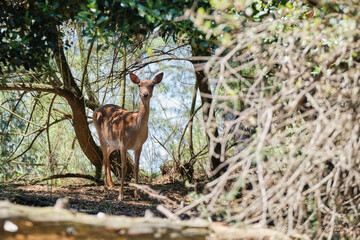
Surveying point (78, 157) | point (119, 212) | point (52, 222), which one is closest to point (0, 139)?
point (78, 157)

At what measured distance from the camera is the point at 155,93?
795 centimetres

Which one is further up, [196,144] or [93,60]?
[93,60]

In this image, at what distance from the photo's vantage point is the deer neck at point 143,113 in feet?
19.7

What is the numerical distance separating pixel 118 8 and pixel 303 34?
1638 mm

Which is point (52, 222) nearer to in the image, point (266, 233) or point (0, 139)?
point (266, 233)

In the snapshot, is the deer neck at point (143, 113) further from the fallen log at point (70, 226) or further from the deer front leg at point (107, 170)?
the fallen log at point (70, 226)

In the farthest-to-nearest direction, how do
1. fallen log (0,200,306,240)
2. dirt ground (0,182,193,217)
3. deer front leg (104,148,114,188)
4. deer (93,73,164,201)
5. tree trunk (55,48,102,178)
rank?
deer front leg (104,148,114,188) → tree trunk (55,48,102,178) → deer (93,73,164,201) → dirt ground (0,182,193,217) → fallen log (0,200,306,240)

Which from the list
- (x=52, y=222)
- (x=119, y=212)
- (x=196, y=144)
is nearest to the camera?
(x=52, y=222)

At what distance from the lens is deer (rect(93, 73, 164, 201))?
5.93 meters

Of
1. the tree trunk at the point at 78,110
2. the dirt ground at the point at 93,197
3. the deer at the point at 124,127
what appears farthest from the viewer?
the tree trunk at the point at 78,110

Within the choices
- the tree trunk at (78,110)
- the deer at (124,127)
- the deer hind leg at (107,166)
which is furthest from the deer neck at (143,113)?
the deer hind leg at (107,166)

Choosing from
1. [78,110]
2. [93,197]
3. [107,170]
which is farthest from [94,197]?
[78,110]

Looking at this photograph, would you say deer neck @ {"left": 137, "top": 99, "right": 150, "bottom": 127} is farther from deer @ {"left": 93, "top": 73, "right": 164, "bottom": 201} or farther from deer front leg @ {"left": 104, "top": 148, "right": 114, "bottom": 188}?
deer front leg @ {"left": 104, "top": 148, "right": 114, "bottom": 188}

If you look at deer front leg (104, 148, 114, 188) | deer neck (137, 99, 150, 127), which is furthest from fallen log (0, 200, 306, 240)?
deer front leg (104, 148, 114, 188)
